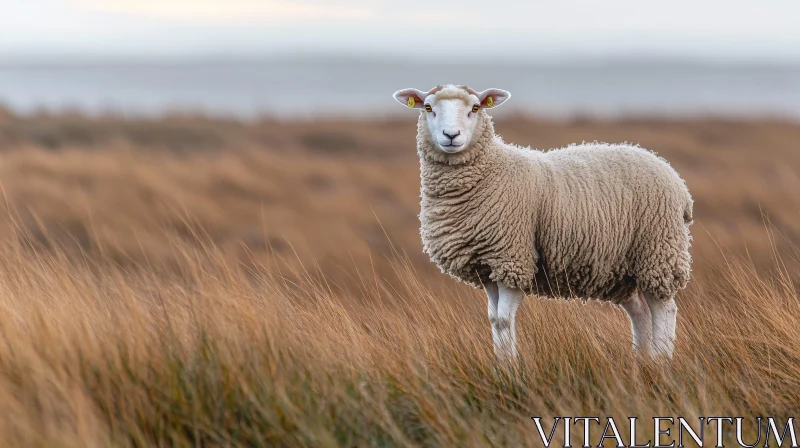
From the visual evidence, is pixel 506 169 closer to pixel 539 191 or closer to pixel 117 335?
pixel 539 191

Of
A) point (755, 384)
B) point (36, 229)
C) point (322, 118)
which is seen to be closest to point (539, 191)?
point (755, 384)

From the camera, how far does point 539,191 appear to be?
4559 mm

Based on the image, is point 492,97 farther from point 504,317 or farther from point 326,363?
point 326,363

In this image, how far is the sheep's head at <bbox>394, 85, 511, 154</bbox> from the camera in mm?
4203

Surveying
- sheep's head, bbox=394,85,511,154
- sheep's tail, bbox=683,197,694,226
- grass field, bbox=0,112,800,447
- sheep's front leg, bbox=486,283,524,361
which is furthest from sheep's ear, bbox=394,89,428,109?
sheep's tail, bbox=683,197,694,226

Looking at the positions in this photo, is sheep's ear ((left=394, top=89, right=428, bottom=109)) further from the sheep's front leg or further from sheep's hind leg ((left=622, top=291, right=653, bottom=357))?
sheep's hind leg ((left=622, top=291, right=653, bottom=357))

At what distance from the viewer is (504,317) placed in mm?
4242

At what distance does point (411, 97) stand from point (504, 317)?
1.13m

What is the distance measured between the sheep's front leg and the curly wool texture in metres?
0.06

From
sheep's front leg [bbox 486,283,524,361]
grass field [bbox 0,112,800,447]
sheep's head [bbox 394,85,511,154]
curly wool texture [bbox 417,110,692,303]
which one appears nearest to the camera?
grass field [bbox 0,112,800,447]

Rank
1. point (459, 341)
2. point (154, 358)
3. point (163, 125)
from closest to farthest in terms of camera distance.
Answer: point (154, 358) → point (459, 341) → point (163, 125)

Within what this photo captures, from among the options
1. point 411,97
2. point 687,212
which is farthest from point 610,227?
point 411,97

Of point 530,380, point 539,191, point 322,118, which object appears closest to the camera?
point 530,380

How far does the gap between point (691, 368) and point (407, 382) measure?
1.29 m
